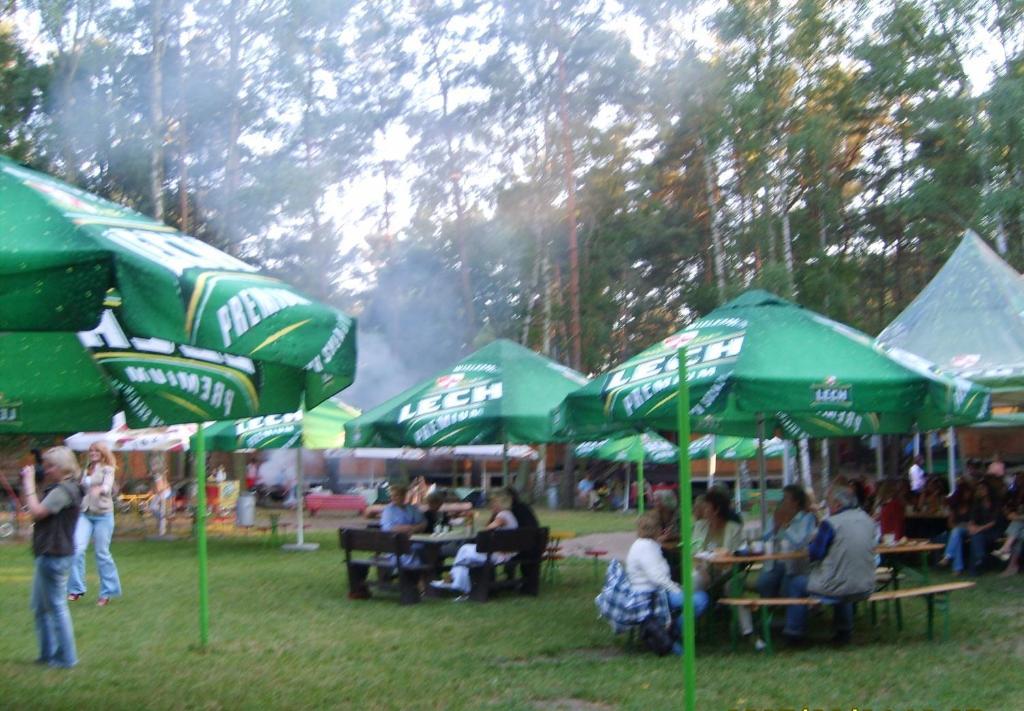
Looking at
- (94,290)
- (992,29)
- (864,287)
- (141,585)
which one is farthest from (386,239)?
(94,290)

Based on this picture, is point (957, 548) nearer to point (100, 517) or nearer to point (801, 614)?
point (801, 614)

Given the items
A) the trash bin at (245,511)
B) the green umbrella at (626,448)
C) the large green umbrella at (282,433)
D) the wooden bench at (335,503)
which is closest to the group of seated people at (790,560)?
the large green umbrella at (282,433)

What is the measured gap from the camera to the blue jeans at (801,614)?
8.17 metres

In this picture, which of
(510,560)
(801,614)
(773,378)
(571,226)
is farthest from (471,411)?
(571,226)

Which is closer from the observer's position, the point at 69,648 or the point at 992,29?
the point at 69,648

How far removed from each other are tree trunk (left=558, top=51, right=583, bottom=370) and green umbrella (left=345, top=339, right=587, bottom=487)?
1988 centimetres

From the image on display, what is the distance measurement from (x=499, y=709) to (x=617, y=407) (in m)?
2.35

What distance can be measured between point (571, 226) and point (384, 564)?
21172mm

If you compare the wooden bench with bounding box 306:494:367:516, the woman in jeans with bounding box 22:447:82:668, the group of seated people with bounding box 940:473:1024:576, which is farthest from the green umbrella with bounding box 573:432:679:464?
the woman in jeans with bounding box 22:447:82:668

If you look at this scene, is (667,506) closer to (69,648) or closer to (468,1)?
(69,648)

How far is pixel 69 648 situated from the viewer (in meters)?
7.85

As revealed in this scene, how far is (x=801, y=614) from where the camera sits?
8172 millimetres

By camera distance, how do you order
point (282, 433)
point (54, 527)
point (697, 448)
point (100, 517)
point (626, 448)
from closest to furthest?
point (54, 527)
point (100, 517)
point (282, 433)
point (697, 448)
point (626, 448)

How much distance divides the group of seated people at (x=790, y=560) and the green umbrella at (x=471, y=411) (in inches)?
97.5
